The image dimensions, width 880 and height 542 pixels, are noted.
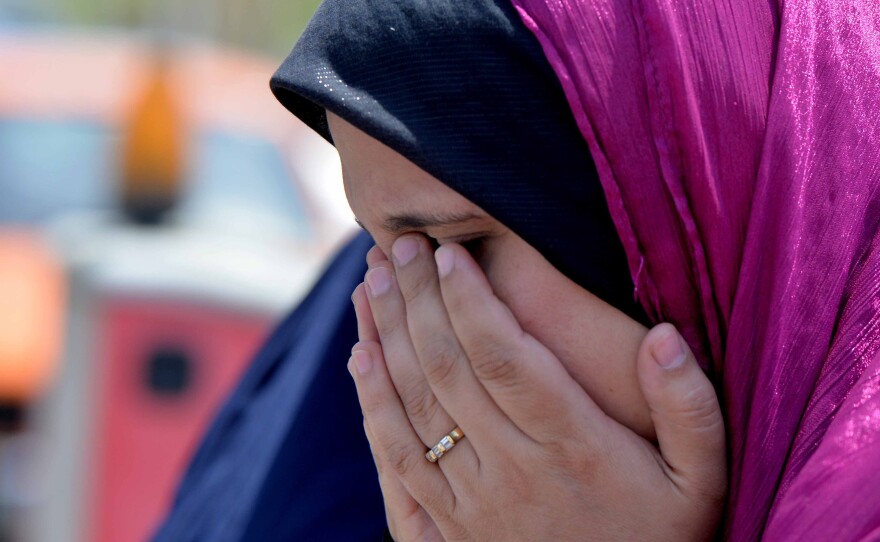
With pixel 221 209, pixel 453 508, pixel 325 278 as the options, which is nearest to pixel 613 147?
pixel 453 508

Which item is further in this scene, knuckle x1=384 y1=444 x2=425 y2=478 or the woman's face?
knuckle x1=384 y1=444 x2=425 y2=478

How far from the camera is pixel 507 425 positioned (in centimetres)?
133

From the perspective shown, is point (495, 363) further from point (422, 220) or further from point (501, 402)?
point (422, 220)

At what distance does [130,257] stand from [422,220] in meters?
3.37

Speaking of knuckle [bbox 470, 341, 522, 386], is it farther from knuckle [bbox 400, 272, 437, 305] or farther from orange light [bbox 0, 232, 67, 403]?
orange light [bbox 0, 232, 67, 403]

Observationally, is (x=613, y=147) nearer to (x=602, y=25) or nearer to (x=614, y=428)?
(x=602, y=25)

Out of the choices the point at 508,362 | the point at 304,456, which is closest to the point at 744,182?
the point at 508,362

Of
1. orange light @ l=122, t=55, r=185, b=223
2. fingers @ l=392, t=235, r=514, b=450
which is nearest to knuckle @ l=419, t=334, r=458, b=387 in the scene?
fingers @ l=392, t=235, r=514, b=450

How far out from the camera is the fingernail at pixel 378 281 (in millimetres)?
1419

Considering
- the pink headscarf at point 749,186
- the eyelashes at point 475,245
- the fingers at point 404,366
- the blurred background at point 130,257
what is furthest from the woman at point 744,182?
the blurred background at point 130,257

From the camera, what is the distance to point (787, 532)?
109 centimetres

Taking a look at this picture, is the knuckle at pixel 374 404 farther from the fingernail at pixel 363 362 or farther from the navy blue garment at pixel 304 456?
the navy blue garment at pixel 304 456

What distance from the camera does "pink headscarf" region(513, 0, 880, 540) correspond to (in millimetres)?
1172

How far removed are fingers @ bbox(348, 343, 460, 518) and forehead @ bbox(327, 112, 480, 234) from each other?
0.17 m
